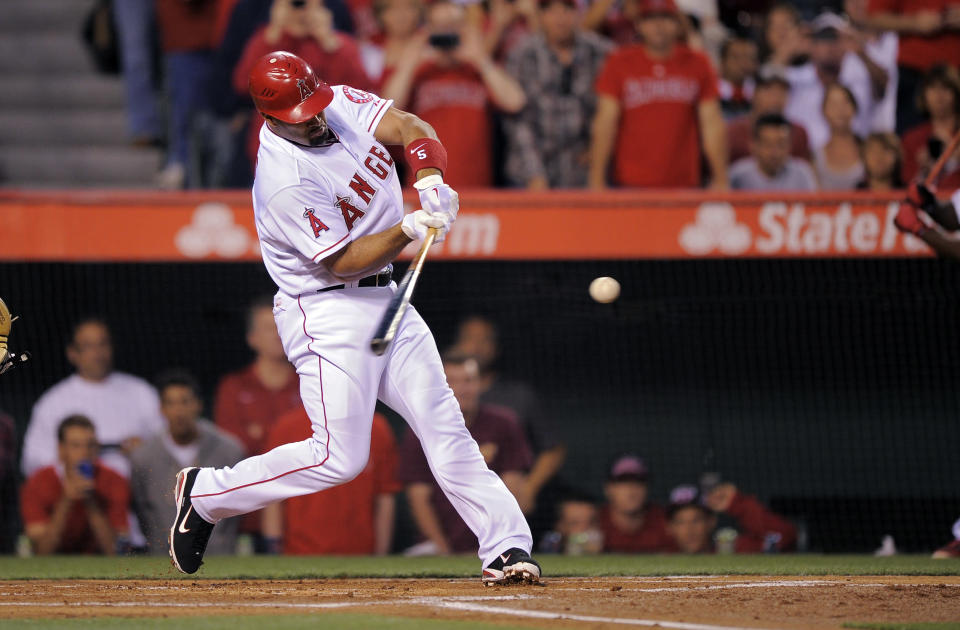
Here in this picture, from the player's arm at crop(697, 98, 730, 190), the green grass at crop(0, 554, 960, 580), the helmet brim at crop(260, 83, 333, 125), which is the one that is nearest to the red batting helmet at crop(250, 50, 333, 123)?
the helmet brim at crop(260, 83, 333, 125)

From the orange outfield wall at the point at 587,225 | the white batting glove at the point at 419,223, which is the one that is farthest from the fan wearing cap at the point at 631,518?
the white batting glove at the point at 419,223

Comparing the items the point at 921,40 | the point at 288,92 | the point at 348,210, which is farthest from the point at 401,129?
the point at 921,40

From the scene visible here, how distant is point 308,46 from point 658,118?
2.11 metres

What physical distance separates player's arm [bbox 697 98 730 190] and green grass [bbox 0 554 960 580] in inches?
88.3

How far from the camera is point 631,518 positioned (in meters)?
7.35

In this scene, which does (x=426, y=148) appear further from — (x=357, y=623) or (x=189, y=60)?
(x=189, y=60)

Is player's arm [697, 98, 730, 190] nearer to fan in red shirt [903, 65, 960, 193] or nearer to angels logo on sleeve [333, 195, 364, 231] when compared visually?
fan in red shirt [903, 65, 960, 193]

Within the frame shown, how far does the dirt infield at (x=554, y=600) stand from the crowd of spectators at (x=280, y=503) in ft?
5.92

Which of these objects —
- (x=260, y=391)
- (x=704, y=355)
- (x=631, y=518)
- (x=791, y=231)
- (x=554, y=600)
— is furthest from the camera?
(x=704, y=355)

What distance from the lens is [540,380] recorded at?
809cm

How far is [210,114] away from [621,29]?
9.07 ft

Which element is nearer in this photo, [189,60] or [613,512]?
[613,512]

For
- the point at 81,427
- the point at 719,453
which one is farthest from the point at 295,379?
the point at 719,453

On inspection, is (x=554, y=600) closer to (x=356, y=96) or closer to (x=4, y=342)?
(x=356, y=96)
